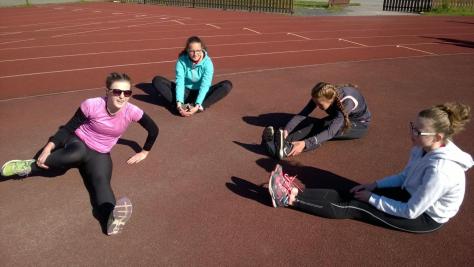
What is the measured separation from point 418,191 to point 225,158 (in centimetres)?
219

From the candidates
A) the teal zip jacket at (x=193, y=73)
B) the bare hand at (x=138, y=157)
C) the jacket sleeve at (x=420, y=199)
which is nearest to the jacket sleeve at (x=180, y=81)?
the teal zip jacket at (x=193, y=73)

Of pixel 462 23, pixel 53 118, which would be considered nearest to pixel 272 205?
pixel 53 118

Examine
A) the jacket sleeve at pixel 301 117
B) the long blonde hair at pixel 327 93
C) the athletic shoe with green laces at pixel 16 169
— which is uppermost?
the long blonde hair at pixel 327 93

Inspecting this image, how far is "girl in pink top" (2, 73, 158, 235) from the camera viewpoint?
3.50m

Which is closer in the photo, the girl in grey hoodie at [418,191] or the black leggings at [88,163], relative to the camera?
the girl in grey hoodie at [418,191]

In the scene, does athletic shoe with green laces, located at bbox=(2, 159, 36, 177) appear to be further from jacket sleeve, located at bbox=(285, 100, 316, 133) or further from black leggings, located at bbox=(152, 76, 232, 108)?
jacket sleeve, located at bbox=(285, 100, 316, 133)

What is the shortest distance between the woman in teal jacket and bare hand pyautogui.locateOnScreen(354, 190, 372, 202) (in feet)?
9.89

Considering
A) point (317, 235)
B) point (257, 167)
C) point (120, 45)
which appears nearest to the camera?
point (317, 235)

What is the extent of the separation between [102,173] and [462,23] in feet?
57.4

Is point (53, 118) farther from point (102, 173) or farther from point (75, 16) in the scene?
point (75, 16)

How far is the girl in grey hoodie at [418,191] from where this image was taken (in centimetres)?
266

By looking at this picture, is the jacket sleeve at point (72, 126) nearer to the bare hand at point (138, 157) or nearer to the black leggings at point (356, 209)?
the bare hand at point (138, 157)

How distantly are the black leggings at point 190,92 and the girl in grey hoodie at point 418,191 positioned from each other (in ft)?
9.21

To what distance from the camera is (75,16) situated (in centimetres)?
A: 1803
